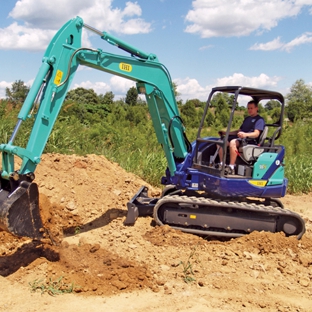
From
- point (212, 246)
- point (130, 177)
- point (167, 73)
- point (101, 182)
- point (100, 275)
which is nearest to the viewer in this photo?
point (100, 275)

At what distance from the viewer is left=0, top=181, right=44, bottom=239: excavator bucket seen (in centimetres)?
459

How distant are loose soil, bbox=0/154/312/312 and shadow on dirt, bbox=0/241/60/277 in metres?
0.01

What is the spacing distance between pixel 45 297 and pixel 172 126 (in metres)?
3.38

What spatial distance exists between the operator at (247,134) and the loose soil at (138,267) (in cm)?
120

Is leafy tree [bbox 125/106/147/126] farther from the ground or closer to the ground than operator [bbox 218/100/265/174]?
farther from the ground

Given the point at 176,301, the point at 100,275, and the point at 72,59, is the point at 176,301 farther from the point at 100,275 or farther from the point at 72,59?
the point at 72,59

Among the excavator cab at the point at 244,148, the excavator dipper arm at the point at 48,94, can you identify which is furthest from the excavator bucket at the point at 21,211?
the excavator cab at the point at 244,148

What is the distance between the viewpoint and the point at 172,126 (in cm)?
676

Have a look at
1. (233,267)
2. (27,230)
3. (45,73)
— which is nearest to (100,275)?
(27,230)

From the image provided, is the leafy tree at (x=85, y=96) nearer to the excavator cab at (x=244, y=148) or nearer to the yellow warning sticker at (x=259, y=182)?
the excavator cab at (x=244, y=148)

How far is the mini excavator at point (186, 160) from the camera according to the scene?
206 inches

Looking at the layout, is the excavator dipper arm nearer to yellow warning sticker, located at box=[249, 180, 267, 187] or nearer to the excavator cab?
the excavator cab

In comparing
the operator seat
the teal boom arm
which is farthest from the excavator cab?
the teal boom arm

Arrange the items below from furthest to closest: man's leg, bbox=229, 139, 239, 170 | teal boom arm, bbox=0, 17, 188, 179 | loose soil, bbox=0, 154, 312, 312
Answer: man's leg, bbox=229, 139, 239, 170, teal boom arm, bbox=0, 17, 188, 179, loose soil, bbox=0, 154, 312, 312
